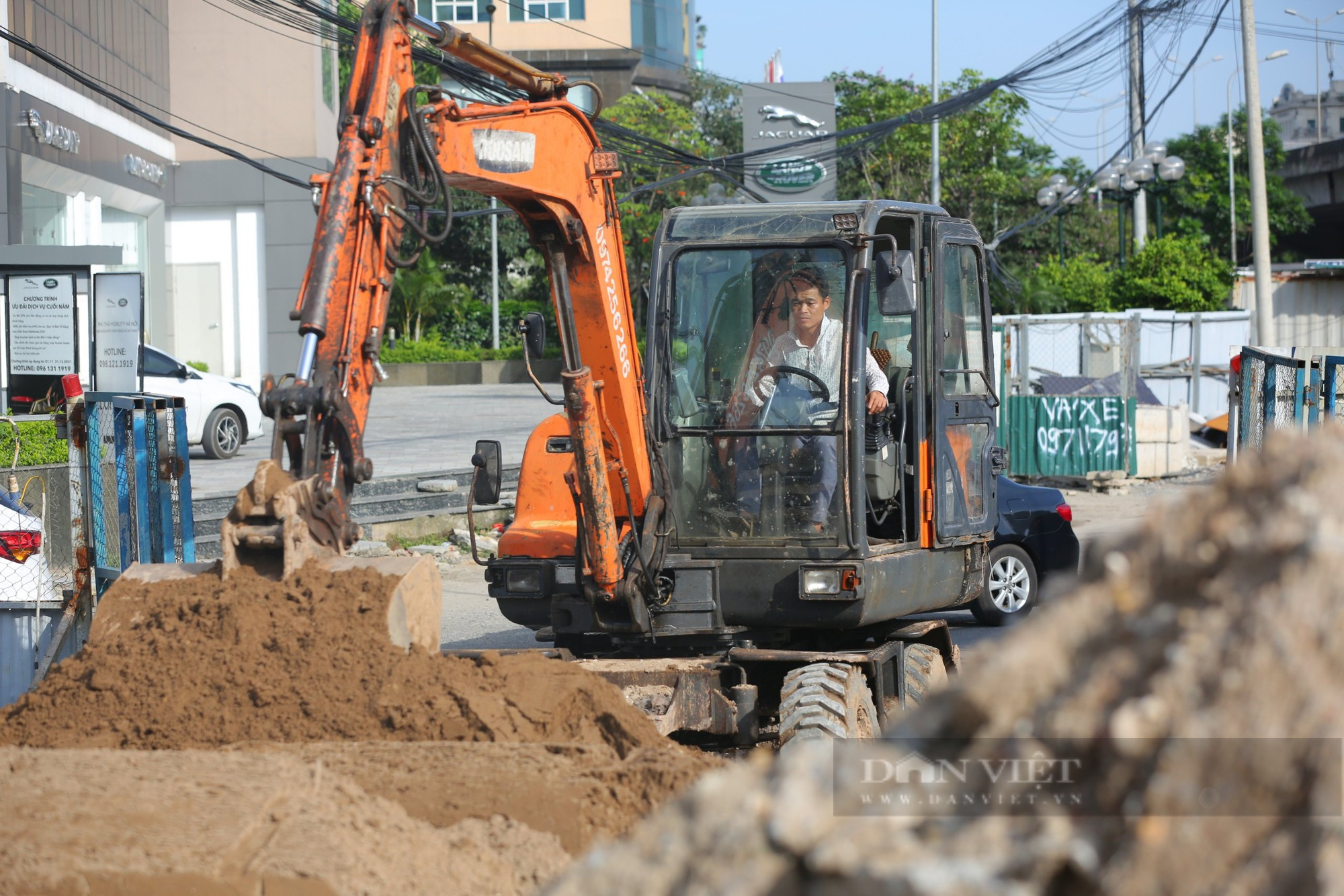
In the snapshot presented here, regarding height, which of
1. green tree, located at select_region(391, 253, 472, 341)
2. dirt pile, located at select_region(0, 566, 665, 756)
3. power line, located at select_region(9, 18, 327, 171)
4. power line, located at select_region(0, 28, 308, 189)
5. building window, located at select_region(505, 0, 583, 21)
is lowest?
dirt pile, located at select_region(0, 566, 665, 756)

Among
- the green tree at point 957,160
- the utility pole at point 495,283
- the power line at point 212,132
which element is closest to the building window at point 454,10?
the utility pole at point 495,283

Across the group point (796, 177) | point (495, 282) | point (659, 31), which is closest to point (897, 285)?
point (796, 177)

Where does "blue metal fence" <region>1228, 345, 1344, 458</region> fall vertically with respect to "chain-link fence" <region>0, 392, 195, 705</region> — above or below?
above

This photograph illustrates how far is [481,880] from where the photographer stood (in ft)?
10.8

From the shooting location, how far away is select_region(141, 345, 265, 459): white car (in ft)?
60.9

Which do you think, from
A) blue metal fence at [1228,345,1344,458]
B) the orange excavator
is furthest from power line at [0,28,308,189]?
blue metal fence at [1228,345,1344,458]

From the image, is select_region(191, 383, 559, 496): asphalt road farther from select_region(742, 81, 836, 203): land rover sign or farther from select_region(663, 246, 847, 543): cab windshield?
select_region(742, 81, 836, 203): land rover sign

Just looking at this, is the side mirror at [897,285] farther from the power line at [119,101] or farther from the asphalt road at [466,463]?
the power line at [119,101]


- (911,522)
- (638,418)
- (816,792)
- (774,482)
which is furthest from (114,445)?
(816,792)

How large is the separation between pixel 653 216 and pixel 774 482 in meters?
34.0

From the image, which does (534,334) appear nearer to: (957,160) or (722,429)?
(722,429)

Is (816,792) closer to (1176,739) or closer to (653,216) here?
(1176,739)

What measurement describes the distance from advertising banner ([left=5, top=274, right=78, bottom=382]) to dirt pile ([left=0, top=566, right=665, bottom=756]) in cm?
1163
